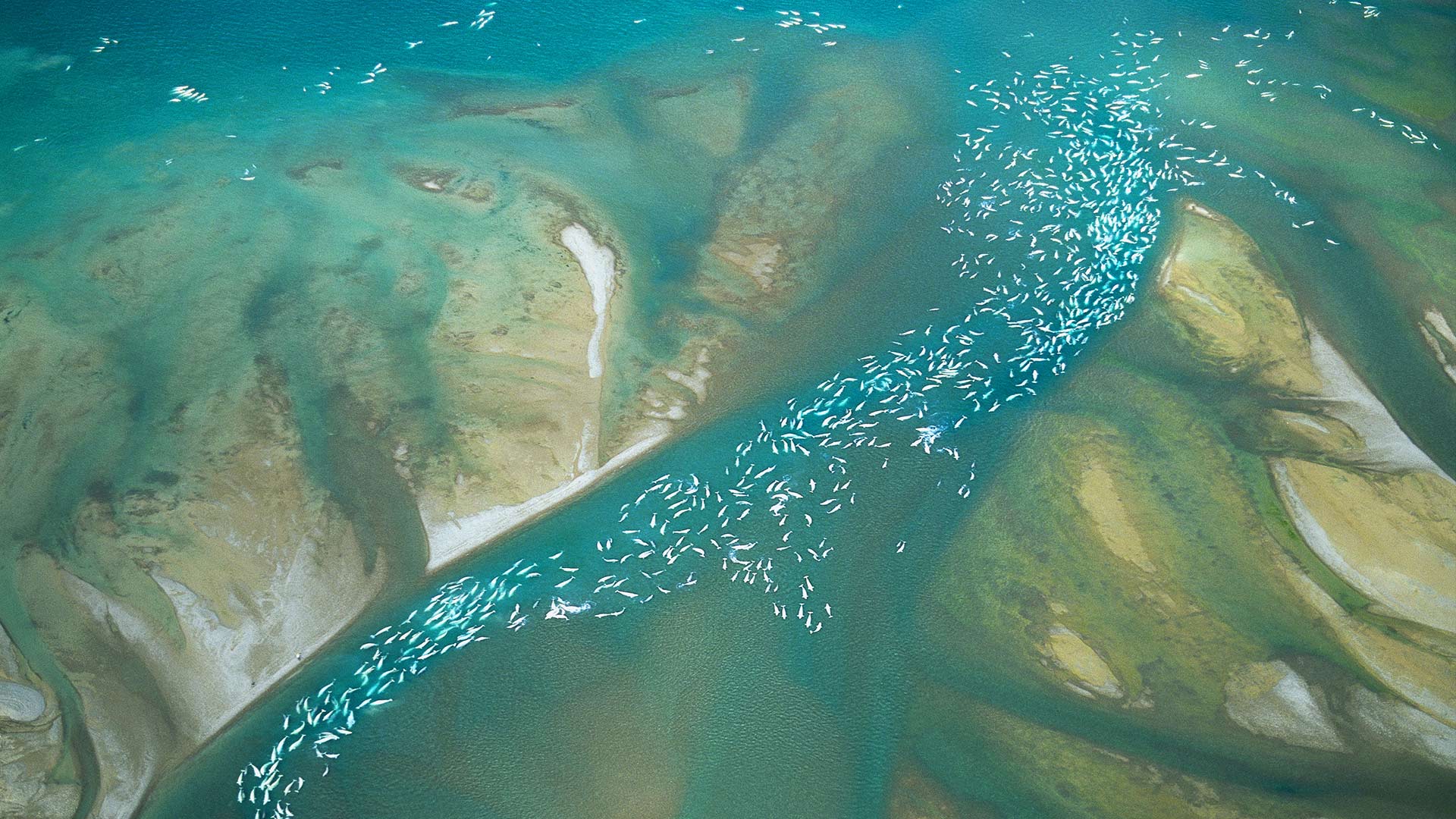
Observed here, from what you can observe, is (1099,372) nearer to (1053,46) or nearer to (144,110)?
(1053,46)

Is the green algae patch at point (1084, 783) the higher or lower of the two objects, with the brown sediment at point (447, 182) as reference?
lower

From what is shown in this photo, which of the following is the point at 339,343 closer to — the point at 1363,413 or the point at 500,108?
the point at 500,108

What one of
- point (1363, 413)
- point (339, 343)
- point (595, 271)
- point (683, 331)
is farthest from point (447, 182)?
point (1363, 413)

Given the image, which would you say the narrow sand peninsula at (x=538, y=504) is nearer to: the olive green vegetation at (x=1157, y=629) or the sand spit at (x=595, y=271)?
the sand spit at (x=595, y=271)

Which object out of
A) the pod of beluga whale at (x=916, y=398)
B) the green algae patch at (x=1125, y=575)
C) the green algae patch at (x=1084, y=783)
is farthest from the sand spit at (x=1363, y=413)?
the green algae patch at (x=1084, y=783)

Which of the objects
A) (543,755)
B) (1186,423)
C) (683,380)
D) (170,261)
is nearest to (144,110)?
(170,261)

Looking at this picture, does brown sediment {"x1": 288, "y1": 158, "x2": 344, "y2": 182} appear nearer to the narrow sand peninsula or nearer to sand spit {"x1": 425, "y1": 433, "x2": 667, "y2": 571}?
the narrow sand peninsula

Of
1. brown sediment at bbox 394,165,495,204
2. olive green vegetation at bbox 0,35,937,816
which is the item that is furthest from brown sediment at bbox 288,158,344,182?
brown sediment at bbox 394,165,495,204

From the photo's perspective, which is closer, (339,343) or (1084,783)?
(1084,783)
